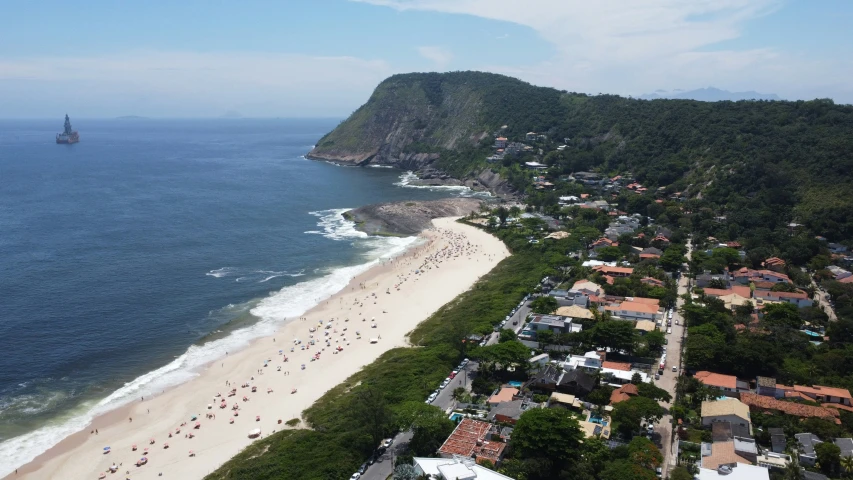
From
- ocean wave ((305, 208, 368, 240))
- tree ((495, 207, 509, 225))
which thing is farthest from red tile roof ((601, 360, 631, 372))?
ocean wave ((305, 208, 368, 240))

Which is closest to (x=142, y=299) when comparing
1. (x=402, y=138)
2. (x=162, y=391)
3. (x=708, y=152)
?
(x=162, y=391)

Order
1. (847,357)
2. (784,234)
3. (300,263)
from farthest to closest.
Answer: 1. (300,263)
2. (784,234)
3. (847,357)

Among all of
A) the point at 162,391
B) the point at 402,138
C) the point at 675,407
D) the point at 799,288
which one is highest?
the point at 402,138

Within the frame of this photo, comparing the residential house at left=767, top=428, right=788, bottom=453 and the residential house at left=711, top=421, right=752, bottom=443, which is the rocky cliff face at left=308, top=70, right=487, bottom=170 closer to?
the residential house at left=711, top=421, right=752, bottom=443

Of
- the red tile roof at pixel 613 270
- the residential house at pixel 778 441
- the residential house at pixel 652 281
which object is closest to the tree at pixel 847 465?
the residential house at pixel 778 441

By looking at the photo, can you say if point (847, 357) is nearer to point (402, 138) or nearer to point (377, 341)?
point (377, 341)

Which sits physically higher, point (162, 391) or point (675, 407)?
point (675, 407)
